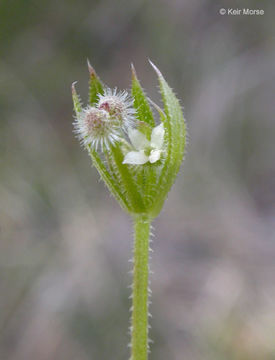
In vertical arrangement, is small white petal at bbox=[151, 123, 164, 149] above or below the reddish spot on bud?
below

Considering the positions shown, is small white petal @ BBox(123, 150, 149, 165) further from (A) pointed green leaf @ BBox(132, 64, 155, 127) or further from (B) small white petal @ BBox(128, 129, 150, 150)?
(A) pointed green leaf @ BBox(132, 64, 155, 127)

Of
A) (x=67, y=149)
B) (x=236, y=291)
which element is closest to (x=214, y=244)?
(x=236, y=291)

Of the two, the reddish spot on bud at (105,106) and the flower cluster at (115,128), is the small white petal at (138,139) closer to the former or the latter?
the flower cluster at (115,128)

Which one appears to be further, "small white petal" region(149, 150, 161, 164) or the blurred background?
the blurred background

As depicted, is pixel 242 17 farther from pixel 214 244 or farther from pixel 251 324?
pixel 251 324

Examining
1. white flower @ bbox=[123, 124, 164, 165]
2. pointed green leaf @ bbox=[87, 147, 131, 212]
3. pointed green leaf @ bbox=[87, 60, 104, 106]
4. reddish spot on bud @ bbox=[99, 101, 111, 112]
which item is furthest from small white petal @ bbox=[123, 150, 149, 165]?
pointed green leaf @ bbox=[87, 60, 104, 106]

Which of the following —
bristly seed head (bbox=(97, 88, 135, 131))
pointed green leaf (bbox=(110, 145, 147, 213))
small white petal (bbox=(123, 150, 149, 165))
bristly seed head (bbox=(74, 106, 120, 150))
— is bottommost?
pointed green leaf (bbox=(110, 145, 147, 213))

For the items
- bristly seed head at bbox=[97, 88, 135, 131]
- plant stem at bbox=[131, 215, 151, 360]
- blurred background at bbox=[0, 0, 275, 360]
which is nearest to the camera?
plant stem at bbox=[131, 215, 151, 360]

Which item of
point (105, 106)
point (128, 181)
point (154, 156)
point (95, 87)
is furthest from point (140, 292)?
point (95, 87)
